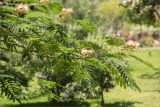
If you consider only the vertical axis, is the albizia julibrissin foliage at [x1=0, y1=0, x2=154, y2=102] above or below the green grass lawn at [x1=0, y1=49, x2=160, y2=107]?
above

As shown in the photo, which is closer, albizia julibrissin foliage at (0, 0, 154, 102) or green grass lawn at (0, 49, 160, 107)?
albizia julibrissin foliage at (0, 0, 154, 102)

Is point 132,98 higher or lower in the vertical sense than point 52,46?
lower

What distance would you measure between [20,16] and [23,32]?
251 mm

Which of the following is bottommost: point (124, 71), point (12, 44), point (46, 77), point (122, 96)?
point (122, 96)

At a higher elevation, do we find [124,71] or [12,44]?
[12,44]

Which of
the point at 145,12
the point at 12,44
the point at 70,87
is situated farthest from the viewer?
the point at 145,12

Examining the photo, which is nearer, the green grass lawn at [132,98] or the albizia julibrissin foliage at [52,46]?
the albizia julibrissin foliage at [52,46]

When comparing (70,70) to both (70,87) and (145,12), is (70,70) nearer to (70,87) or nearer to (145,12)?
(70,87)

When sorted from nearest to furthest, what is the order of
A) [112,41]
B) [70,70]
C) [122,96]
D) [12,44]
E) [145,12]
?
[70,70]
[12,44]
[112,41]
[122,96]
[145,12]

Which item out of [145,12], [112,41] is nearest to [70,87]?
[145,12]

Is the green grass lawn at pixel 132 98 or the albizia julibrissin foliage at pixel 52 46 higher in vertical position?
the albizia julibrissin foliage at pixel 52 46

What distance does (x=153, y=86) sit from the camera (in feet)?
70.7

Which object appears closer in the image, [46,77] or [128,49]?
[128,49]

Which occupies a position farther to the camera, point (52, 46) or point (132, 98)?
point (132, 98)
